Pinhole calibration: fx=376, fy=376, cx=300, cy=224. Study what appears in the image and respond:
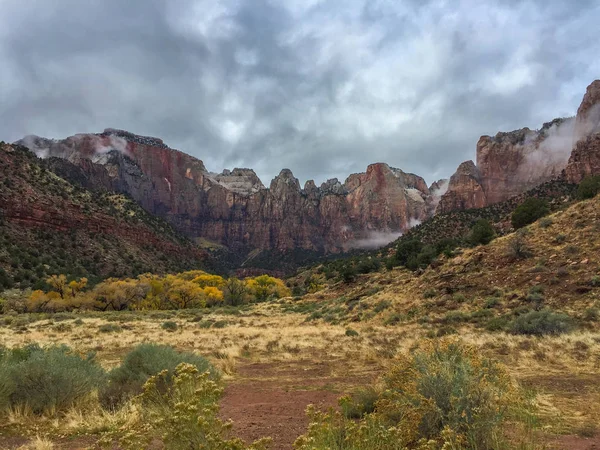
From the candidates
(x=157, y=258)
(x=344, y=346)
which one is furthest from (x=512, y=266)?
(x=157, y=258)

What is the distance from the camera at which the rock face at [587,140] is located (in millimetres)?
90500

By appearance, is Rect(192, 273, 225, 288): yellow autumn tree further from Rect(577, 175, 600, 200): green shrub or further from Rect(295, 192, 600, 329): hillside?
Rect(577, 175, 600, 200): green shrub

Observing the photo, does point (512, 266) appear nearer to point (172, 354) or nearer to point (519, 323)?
point (519, 323)

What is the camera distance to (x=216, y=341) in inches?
774

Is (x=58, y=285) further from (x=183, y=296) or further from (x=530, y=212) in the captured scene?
(x=530, y=212)

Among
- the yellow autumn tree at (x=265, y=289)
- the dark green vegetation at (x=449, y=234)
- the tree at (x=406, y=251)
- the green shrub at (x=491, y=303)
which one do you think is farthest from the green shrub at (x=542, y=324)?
the yellow autumn tree at (x=265, y=289)

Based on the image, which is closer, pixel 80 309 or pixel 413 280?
pixel 413 280

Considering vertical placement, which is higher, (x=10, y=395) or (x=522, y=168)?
(x=522, y=168)

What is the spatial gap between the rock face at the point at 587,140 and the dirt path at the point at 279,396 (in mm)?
93439

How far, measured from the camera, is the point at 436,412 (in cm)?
462

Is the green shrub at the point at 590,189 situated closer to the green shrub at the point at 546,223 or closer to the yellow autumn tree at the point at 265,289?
the green shrub at the point at 546,223

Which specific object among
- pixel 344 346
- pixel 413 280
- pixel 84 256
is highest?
pixel 84 256

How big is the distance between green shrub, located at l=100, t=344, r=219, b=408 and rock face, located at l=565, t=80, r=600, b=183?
319ft

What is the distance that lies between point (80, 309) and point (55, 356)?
48287mm
